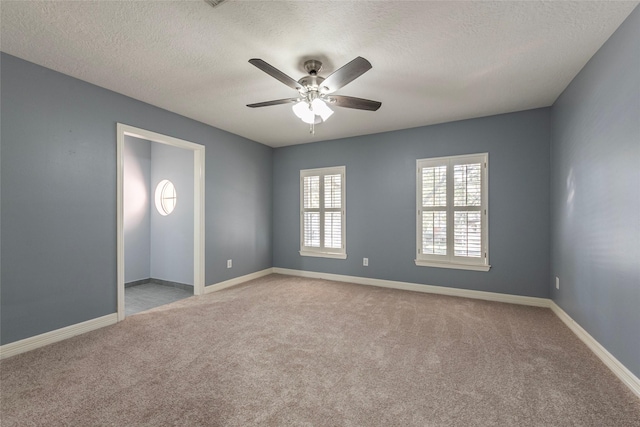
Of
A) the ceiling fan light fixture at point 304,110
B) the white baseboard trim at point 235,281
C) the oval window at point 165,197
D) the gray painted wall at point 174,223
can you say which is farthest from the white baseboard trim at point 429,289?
the ceiling fan light fixture at point 304,110

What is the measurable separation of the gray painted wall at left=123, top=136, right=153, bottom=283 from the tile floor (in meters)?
0.36

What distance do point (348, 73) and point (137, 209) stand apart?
15.1ft

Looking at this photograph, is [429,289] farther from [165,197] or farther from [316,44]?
[165,197]

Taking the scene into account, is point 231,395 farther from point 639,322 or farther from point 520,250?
point 520,250

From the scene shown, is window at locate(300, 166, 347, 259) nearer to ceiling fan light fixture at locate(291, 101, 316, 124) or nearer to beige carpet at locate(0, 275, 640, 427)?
beige carpet at locate(0, 275, 640, 427)

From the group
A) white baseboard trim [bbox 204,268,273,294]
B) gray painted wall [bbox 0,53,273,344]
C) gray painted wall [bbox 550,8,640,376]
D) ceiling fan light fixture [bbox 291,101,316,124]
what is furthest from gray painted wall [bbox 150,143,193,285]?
gray painted wall [bbox 550,8,640,376]

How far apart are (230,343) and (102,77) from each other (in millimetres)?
2945

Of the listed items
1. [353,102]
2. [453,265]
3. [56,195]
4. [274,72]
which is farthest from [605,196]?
[56,195]

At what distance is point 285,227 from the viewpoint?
5.68 m

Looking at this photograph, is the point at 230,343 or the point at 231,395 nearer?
the point at 231,395

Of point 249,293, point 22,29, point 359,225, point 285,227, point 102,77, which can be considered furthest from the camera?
point 285,227

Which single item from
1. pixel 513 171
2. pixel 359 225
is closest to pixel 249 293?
pixel 359 225

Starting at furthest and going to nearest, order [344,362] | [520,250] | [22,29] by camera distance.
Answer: [520,250], [344,362], [22,29]

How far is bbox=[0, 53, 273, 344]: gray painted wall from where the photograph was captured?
2451mm
